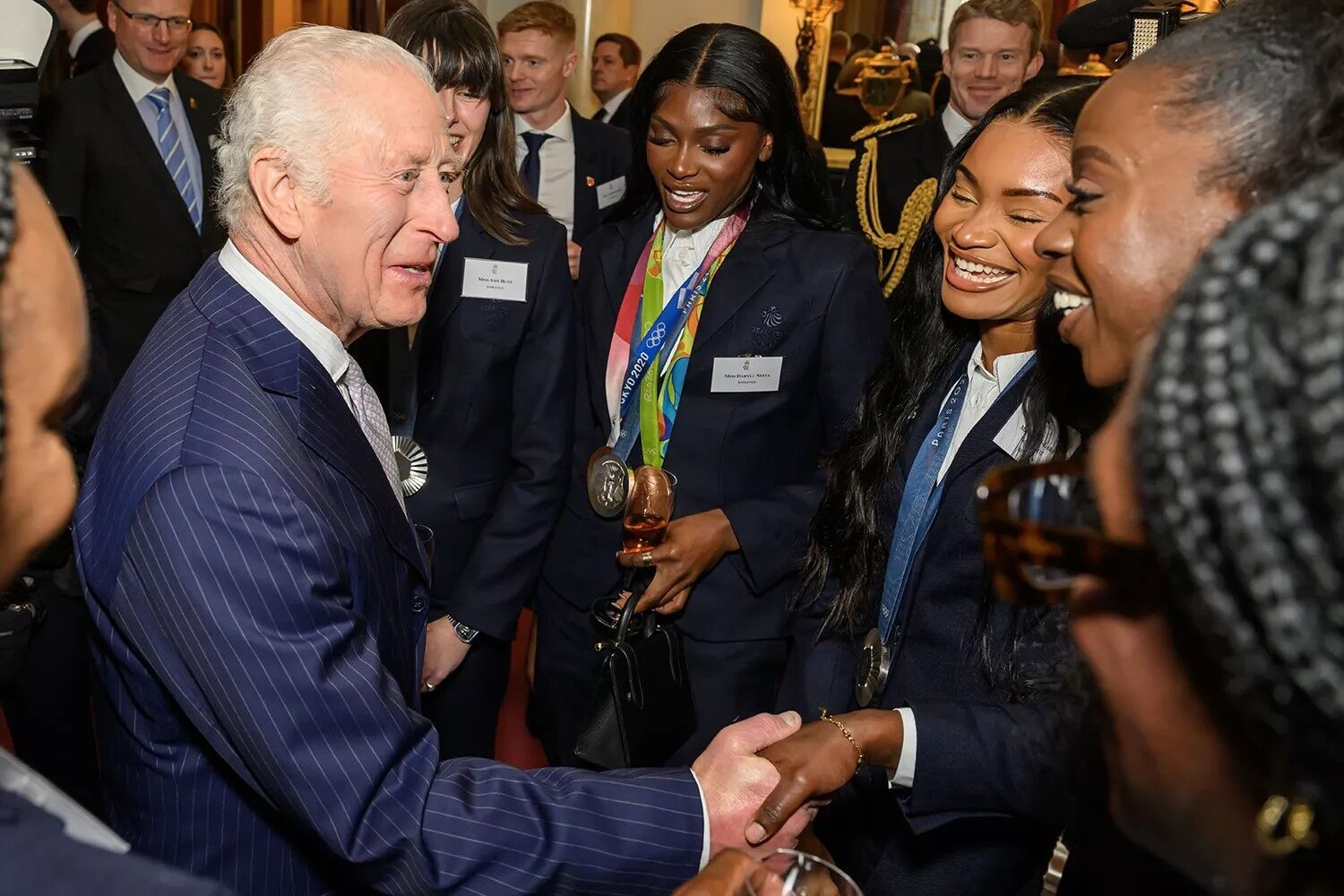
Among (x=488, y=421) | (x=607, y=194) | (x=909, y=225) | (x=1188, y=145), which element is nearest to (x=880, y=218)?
(x=909, y=225)

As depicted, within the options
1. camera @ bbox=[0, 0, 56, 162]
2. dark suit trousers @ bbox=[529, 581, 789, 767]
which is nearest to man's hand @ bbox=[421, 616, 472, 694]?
dark suit trousers @ bbox=[529, 581, 789, 767]

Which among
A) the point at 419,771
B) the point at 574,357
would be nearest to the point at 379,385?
the point at 574,357

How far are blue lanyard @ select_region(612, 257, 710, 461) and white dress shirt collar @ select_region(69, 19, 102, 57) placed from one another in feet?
14.3

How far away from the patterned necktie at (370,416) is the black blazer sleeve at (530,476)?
0.73m

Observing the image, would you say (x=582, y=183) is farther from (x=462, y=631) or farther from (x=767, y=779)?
(x=767, y=779)

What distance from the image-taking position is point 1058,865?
1255 millimetres

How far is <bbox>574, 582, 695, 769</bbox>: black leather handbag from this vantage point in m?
2.38

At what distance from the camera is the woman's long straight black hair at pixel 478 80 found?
2869mm

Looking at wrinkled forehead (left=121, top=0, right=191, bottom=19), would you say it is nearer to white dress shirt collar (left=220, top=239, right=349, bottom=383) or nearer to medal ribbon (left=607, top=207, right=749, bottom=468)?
medal ribbon (left=607, top=207, right=749, bottom=468)

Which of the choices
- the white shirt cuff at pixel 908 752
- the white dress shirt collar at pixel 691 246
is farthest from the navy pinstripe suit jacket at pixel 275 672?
the white dress shirt collar at pixel 691 246

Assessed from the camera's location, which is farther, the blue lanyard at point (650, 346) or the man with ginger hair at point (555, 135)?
the man with ginger hair at point (555, 135)

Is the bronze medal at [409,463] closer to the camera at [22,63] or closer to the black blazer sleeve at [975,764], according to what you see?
the camera at [22,63]

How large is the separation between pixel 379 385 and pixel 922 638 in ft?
5.43

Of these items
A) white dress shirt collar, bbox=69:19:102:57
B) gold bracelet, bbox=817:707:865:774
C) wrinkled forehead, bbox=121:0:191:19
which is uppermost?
wrinkled forehead, bbox=121:0:191:19
